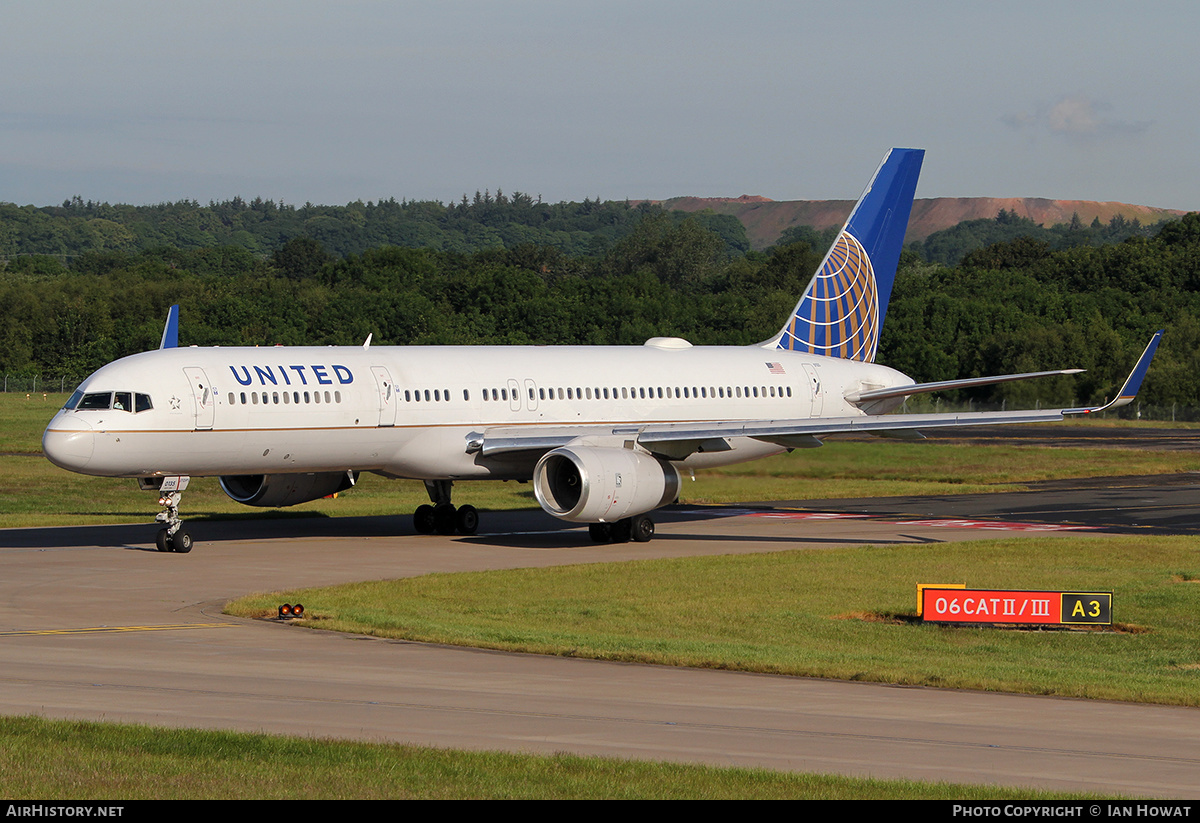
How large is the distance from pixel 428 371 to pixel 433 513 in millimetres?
4427

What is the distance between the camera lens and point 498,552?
34.8 metres

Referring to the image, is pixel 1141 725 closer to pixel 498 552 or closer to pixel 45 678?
pixel 45 678

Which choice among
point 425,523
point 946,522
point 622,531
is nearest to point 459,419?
point 425,523

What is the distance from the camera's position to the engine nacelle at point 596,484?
1344 inches

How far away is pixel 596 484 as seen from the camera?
3406cm

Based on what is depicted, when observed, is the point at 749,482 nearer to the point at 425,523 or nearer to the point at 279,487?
the point at 425,523

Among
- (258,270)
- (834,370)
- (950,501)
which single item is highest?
(258,270)

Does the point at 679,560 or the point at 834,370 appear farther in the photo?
the point at 834,370

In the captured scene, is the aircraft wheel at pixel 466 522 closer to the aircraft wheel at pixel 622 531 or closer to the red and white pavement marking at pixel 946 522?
the aircraft wheel at pixel 622 531

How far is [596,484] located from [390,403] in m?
5.13

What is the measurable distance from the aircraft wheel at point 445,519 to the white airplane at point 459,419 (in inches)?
1.4

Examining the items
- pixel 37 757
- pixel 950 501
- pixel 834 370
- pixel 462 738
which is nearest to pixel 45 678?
pixel 37 757

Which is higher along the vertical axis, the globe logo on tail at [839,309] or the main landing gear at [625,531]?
the globe logo on tail at [839,309]

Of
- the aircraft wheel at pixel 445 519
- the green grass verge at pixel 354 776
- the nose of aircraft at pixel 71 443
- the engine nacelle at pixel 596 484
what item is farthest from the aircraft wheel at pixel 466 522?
the green grass verge at pixel 354 776
